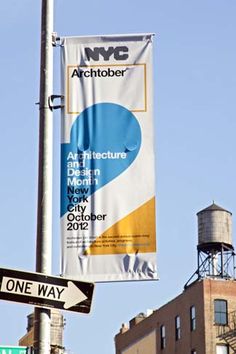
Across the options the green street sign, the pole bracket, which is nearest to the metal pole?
the pole bracket

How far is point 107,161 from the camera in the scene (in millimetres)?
11164

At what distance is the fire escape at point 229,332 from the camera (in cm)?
7425

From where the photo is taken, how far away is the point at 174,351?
79000mm

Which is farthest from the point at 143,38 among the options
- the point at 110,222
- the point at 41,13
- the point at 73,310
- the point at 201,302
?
the point at 201,302

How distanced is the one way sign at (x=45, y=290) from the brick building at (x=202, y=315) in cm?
6504

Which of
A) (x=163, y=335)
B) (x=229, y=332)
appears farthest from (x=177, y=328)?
(x=229, y=332)

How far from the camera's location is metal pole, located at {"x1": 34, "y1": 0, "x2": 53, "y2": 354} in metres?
9.70

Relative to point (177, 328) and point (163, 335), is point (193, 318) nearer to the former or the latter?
point (177, 328)

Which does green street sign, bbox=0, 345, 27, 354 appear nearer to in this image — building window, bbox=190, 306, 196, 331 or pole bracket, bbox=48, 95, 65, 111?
pole bracket, bbox=48, 95, 65, 111

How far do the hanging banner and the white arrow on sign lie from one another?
3.68 ft

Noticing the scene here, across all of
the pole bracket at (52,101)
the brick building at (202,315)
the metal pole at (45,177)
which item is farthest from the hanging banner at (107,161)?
the brick building at (202,315)

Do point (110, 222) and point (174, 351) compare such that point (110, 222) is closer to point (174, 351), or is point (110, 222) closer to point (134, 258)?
point (134, 258)

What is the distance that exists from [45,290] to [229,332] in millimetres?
66154

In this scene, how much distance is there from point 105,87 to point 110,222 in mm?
1534
